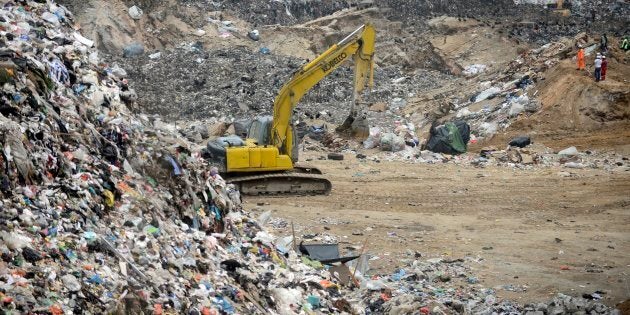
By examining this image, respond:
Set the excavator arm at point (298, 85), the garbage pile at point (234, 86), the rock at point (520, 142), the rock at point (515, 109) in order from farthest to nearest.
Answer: the garbage pile at point (234, 86) → the rock at point (515, 109) → the rock at point (520, 142) → the excavator arm at point (298, 85)

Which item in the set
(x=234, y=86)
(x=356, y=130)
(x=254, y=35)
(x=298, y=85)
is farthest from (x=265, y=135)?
(x=254, y=35)

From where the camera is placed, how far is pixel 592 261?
13000mm

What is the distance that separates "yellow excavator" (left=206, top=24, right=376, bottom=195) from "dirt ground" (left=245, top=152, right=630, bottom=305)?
0.26 metres

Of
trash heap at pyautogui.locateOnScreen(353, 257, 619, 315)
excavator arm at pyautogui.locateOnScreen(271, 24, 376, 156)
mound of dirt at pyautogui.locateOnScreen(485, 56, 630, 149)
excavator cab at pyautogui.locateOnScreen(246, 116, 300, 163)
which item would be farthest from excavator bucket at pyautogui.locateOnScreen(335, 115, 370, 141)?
trash heap at pyautogui.locateOnScreen(353, 257, 619, 315)

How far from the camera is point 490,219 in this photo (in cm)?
1548

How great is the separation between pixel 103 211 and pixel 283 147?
8.14 meters

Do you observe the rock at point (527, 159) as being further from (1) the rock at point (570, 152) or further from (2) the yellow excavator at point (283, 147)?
(2) the yellow excavator at point (283, 147)

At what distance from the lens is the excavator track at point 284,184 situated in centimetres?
1632

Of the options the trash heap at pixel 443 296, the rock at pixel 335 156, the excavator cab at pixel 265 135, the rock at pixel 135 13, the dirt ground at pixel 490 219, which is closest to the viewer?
the trash heap at pixel 443 296

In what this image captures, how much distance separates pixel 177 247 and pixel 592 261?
6011 mm

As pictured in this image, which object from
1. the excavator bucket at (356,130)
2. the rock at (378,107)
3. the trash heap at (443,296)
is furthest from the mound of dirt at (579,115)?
the trash heap at (443,296)

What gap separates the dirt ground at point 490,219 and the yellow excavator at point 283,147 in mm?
258

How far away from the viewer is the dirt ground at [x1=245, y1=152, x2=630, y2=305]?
1250 cm

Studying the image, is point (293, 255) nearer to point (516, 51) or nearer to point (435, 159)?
point (435, 159)
